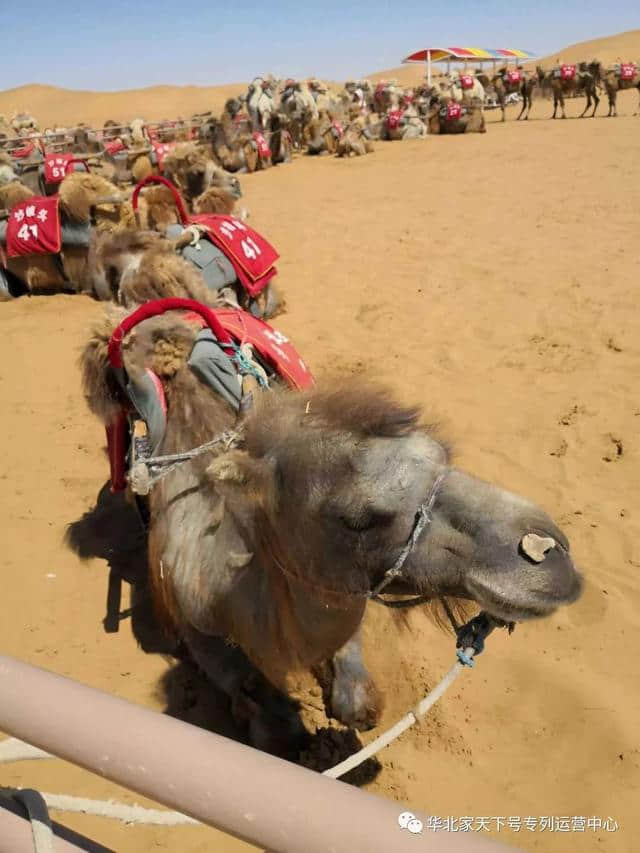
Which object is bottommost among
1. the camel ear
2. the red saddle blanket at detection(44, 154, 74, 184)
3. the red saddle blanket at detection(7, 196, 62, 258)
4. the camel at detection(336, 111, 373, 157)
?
the camel ear

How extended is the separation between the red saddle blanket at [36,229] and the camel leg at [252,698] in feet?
21.9

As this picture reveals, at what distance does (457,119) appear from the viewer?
22984 millimetres

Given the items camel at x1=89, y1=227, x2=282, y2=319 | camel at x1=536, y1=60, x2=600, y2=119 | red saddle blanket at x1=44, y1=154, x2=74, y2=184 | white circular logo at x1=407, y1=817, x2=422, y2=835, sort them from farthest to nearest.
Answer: camel at x1=536, y1=60, x2=600, y2=119
red saddle blanket at x1=44, y1=154, x2=74, y2=184
camel at x1=89, y1=227, x2=282, y2=319
white circular logo at x1=407, y1=817, x2=422, y2=835

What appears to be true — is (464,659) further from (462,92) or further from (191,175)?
(462,92)

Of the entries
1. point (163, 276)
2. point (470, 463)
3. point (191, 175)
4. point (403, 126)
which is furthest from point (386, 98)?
point (163, 276)

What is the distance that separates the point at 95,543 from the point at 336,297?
14.2ft

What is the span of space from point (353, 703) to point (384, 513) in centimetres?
141

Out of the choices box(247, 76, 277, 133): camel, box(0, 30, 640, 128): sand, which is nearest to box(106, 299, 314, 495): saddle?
box(247, 76, 277, 133): camel

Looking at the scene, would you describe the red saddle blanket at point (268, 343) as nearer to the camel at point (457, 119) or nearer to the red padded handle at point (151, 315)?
the red padded handle at point (151, 315)

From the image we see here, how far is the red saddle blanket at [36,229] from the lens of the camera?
8.19 m

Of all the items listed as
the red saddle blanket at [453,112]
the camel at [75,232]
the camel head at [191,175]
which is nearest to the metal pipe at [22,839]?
the camel at [75,232]

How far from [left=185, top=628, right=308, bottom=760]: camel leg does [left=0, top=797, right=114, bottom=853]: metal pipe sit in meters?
1.75

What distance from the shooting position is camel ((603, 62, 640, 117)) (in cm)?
2305

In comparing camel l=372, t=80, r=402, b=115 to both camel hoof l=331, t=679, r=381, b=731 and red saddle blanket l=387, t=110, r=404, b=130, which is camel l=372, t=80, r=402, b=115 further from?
camel hoof l=331, t=679, r=381, b=731
